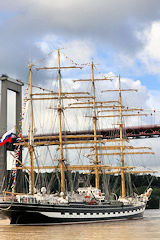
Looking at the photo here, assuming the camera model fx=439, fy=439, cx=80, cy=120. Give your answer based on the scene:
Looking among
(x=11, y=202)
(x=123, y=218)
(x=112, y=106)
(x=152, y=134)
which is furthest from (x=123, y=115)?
(x=11, y=202)

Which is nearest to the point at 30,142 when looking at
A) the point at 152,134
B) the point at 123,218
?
the point at 123,218

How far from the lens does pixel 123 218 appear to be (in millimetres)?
54844

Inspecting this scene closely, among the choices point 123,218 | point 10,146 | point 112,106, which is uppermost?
point 112,106

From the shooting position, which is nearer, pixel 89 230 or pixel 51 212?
pixel 89 230

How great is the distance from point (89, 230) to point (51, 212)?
5857mm

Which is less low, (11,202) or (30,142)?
(30,142)

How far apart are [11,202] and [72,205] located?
7231 millimetres

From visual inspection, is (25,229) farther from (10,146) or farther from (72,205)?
(10,146)

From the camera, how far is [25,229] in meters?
38.4

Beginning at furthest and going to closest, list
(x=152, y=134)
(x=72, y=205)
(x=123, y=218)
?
(x=152, y=134)
(x=123, y=218)
(x=72, y=205)

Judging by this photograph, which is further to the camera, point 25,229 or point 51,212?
point 51,212

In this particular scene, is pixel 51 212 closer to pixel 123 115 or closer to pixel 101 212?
pixel 101 212

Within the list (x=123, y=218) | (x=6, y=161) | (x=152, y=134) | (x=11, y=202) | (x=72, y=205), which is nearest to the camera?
(x=11, y=202)

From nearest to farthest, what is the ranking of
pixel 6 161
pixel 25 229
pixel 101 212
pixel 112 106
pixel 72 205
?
pixel 25 229
pixel 72 205
pixel 101 212
pixel 112 106
pixel 6 161
